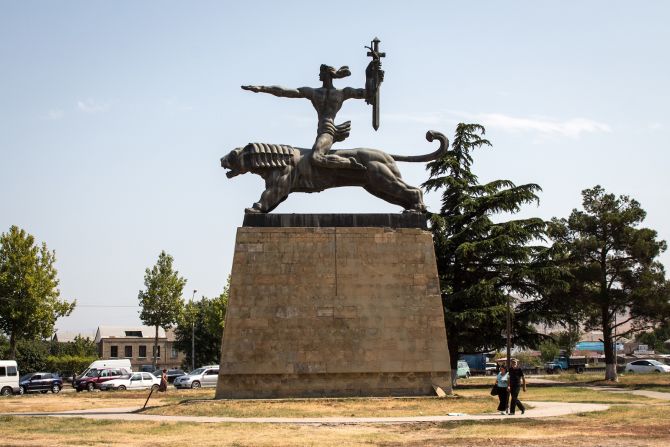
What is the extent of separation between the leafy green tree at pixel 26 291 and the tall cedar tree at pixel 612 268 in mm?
26806

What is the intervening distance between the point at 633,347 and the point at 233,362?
309 ft

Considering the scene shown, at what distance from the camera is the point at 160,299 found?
57719 millimetres

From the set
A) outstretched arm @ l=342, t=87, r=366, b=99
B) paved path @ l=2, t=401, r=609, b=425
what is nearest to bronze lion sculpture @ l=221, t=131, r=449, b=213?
outstretched arm @ l=342, t=87, r=366, b=99

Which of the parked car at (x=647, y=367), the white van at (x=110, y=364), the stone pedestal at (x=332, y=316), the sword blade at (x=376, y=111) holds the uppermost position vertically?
the sword blade at (x=376, y=111)

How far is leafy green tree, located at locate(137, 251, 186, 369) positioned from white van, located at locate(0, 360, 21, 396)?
63.9ft

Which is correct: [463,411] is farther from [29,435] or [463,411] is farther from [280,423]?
[29,435]

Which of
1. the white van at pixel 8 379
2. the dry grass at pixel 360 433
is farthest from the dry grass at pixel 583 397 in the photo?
the white van at pixel 8 379

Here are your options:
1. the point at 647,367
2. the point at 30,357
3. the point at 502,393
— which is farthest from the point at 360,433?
the point at 30,357

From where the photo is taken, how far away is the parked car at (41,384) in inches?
1555

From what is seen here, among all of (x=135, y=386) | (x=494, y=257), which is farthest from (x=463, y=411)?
(x=135, y=386)

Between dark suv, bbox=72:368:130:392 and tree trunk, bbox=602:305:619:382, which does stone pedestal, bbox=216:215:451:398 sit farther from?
dark suv, bbox=72:368:130:392

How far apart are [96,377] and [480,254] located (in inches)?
790

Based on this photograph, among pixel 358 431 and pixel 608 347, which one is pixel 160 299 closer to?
pixel 608 347

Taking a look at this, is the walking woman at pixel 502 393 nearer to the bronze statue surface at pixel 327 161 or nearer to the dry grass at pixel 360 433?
the dry grass at pixel 360 433
